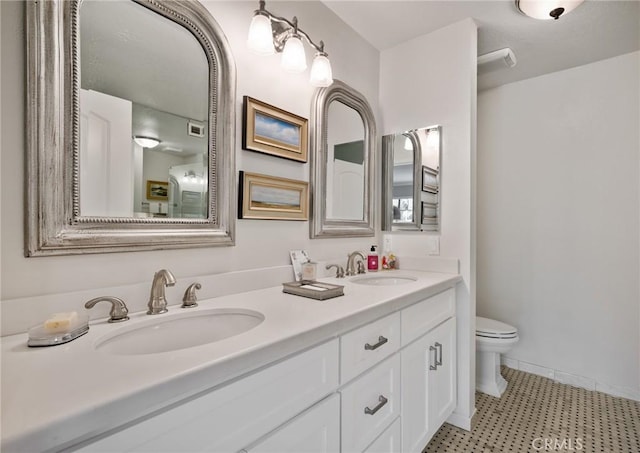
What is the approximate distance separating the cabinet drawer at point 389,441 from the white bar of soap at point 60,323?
101cm

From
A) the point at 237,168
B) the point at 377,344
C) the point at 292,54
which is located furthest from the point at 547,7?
the point at 377,344

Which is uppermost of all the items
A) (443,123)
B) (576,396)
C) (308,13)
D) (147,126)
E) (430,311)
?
(308,13)

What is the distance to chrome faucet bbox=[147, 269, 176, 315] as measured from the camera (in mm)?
995

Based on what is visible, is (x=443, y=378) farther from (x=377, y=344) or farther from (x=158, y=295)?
(x=158, y=295)

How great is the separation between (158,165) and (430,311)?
1.39 m

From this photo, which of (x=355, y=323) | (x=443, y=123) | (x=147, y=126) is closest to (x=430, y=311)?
(x=355, y=323)

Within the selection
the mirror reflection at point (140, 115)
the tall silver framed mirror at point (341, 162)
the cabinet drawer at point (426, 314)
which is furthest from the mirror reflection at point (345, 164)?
the mirror reflection at point (140, 115)

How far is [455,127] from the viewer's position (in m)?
1.95

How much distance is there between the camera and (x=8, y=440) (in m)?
0.42

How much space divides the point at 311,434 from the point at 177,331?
1.70ft

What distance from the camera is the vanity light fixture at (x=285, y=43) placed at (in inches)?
51.7

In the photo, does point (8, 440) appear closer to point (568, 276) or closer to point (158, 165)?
point (158, 165)

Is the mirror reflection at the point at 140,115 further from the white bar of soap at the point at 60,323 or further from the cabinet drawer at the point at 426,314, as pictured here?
the cabinet drawer at the point at 426,314

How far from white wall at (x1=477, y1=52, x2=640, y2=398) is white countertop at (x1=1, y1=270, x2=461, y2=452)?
A: 88.6 inches
